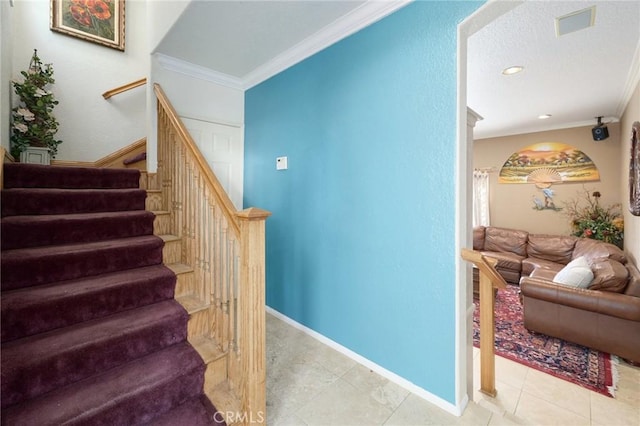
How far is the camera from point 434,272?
5.57 ft

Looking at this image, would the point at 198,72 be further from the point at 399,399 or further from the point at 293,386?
the point at 399,399

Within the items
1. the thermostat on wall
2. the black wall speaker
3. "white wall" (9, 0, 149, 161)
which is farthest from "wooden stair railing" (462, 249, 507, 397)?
the black wall speaker

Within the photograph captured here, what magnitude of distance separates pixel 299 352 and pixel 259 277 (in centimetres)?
116

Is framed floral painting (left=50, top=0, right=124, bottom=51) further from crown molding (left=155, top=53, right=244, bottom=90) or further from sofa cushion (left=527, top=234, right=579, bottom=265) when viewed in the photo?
sofa cushion (left=527, top=234, right=579, bottom=265)

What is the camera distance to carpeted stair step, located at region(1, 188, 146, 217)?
189 centimetres

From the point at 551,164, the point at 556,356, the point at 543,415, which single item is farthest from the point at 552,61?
the point at 551,164

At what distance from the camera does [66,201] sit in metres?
2.07

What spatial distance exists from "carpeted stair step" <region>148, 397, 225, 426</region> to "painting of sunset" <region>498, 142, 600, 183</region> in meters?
6.09

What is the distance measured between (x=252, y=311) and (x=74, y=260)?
1.26 m

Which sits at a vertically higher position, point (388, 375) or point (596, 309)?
point (596, 309)

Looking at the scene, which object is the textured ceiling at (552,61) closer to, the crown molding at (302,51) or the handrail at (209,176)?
the crown molding at (302,51)

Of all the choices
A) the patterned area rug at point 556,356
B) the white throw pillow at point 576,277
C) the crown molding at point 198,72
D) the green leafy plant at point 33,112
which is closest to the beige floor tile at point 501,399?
the patterned area rug at point 556,356

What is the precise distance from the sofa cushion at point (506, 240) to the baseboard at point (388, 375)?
166 inches

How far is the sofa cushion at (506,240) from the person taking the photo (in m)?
4.89
